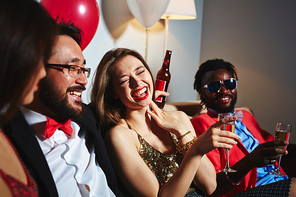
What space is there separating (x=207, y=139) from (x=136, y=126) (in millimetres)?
519

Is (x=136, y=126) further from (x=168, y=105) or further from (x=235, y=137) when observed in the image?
(x=168, y=105)

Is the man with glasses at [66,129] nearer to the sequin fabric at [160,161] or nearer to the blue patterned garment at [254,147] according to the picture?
the sequin fabric at [160,161]

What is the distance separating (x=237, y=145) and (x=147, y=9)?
1465mm

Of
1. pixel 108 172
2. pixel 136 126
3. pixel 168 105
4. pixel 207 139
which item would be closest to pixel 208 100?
pixel 168 105

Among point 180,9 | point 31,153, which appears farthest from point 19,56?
point 180,9

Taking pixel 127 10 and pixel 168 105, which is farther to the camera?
pixel 127 10

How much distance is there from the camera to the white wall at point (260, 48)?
3299 millimetres

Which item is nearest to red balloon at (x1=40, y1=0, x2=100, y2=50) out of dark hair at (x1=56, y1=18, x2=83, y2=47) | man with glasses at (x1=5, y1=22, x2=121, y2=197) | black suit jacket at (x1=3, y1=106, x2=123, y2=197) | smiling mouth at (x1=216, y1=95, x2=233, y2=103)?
dark hair at (x1=56, y1=18, x2=83, y2=47)

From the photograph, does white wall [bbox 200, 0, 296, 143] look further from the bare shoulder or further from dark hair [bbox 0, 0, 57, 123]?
dark hair [bbox 0, 0, 57, 123]

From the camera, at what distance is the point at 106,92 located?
1525 mm

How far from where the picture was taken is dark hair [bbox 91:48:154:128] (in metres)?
1.46

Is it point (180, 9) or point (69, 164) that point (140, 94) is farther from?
point (180, 9)

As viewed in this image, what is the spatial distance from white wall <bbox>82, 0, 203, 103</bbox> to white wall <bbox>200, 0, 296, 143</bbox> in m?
0.34

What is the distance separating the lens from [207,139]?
3.93ft
